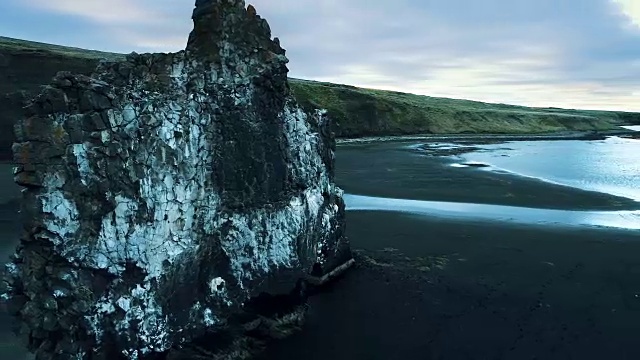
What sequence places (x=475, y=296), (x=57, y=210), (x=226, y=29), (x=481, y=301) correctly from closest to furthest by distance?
1. (x=57, y=210)
2. (x=226, y=29)
3. (x=481, y=301)
4. (x=475, y=296)

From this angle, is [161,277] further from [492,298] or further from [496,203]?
[496,203]

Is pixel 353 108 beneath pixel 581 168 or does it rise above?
above

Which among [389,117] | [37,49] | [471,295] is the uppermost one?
[37,49]

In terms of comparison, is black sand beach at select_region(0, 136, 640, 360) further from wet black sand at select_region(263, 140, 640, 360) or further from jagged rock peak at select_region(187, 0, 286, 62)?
jagged rock peak at select_region(187, 0, 286, 62)

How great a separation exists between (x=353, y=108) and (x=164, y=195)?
88.5 meters

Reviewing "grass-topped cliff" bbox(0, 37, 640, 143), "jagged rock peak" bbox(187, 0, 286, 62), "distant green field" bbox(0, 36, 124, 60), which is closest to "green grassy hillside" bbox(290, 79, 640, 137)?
"grass-topped cliff" bbox(0, 37, 640, 143)

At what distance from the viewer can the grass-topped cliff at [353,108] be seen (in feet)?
178

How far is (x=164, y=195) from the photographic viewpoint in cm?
1160

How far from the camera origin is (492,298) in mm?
16297

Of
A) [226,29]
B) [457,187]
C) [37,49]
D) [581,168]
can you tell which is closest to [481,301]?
[226,29]

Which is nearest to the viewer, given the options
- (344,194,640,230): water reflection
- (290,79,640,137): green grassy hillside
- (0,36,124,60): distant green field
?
(344,194,640,230): water reflection

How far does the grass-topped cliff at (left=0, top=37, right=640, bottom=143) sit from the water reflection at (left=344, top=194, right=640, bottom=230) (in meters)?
11.7

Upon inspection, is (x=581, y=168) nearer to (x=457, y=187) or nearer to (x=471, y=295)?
(x=457, y=187)

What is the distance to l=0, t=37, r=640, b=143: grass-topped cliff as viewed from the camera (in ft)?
178
